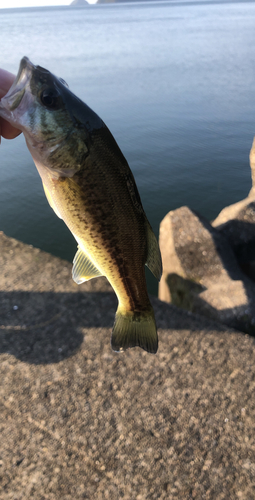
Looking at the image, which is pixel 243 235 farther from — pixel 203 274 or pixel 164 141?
pixel 164 141

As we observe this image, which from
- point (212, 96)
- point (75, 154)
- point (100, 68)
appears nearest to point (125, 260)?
point (75, 154)

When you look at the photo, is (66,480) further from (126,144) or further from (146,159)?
(126,144)

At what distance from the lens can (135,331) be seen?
78.4 inches

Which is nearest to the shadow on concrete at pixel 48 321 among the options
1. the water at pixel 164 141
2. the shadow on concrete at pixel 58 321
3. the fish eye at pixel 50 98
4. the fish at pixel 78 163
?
the shadow on concrete at pixel 58 321

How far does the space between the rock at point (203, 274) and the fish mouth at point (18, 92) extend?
10.8ft

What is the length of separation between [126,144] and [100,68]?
53.4 ft

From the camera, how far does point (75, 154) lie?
1.54 meters

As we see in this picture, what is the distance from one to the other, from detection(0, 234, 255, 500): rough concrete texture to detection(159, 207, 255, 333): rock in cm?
26

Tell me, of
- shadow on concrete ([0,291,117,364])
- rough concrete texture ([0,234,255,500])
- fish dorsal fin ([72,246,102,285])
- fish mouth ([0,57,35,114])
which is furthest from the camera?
shadow on concrete ([0,291,117,364])

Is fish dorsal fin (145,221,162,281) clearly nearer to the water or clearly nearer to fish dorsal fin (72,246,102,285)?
fish dorsal fin (72,246,102,285)

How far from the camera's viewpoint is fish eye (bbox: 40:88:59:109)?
1524mm

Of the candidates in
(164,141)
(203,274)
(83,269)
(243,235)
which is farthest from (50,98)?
(164,141)

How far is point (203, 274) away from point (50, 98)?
3.47 meters

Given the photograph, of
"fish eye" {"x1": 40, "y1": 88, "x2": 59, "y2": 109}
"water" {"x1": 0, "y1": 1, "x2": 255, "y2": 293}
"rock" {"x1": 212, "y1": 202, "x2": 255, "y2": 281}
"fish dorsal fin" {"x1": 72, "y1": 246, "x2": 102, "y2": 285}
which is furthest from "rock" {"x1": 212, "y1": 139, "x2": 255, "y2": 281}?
"fish eye" {"x1": 40, "y1": 88, "x2": 59, "y2": 109}
